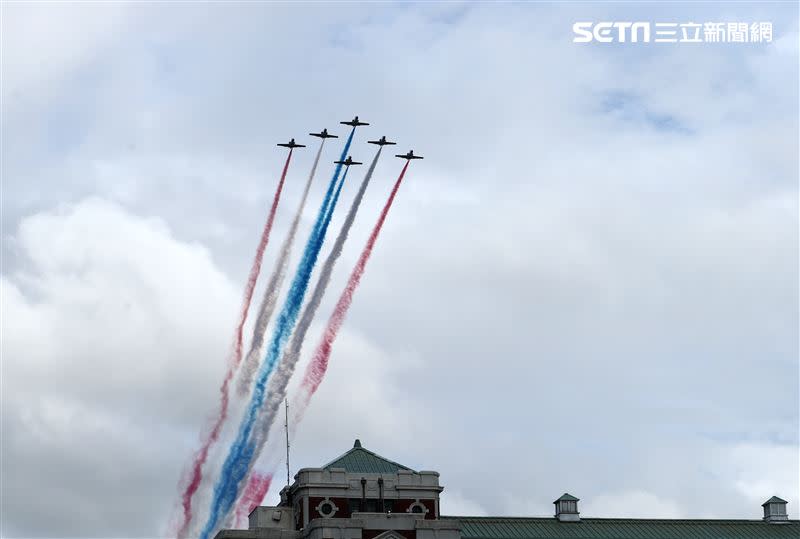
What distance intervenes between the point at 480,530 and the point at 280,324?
1065 inches

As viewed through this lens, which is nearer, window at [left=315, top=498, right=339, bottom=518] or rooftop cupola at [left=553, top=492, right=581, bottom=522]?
window at [left=315, top=498, right=339, bottom=518]

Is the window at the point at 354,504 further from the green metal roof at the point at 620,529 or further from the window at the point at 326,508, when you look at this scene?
the green metal roof at the point at 620,529

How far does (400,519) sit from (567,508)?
22074 mm

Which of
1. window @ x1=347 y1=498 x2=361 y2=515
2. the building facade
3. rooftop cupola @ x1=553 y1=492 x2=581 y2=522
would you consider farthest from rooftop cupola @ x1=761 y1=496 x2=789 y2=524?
window @ x1=347 y1=498 x2=361 y2=515

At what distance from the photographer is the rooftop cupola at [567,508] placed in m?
169

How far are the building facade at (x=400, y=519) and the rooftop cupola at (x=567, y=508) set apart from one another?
3.7 inches

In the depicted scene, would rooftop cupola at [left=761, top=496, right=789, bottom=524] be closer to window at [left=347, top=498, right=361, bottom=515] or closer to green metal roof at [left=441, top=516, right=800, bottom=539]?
green metal roof at [left=441, top=516, right=800, bottom=539]

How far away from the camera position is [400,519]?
154125 mm

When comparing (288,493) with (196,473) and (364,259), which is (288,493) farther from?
(364,259)

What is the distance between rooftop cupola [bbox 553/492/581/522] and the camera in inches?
6644

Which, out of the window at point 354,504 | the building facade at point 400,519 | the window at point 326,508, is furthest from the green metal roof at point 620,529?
the window at point 326,508

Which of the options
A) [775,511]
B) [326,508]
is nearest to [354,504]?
[326,508]

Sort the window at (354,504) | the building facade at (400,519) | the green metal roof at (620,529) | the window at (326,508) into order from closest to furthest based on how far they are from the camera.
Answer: the building facade at (400,519) < the window at (326,508) < the window at (354,504) < the green metal roof at (620,529)

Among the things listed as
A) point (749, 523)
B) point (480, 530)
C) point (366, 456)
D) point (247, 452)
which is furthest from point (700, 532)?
point (247, 452)
